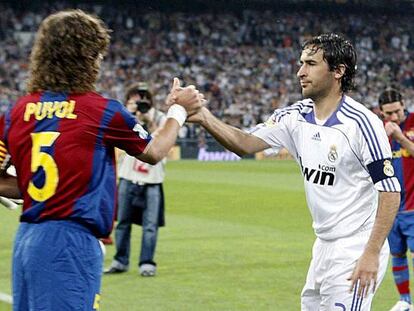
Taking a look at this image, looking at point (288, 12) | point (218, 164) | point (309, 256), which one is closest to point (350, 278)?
point (309, 256)

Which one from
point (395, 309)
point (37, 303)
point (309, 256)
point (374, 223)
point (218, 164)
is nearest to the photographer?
point (37, 303)

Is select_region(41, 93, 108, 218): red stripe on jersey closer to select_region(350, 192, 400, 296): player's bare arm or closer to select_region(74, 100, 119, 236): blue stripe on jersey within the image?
select_region(74, 100, 119, 236): blue stripe on jersey

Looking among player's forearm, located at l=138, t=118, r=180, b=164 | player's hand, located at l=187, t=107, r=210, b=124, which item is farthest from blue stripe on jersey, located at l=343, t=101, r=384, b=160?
player's forearm, located at l=138, t=118, r=180, b=164

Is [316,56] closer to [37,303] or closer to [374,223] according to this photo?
[374,223]

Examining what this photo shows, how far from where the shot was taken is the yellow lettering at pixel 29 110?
14.3ft

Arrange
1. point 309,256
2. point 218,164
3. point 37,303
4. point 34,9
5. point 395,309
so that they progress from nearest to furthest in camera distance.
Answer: point 37,303
point 395,309
point 309,256
point 218,164
point 34,9

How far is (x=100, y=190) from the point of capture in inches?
171

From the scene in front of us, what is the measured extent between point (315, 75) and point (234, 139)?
0.60 metres

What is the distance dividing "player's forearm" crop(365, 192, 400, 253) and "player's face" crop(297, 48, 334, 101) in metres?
0.75

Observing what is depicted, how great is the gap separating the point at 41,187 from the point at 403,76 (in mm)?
46094

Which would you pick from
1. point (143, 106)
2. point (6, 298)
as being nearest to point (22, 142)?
point (6, 298)

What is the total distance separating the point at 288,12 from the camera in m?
51.2

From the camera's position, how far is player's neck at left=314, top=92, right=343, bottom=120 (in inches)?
220

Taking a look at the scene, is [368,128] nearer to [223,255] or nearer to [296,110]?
[296,110]
